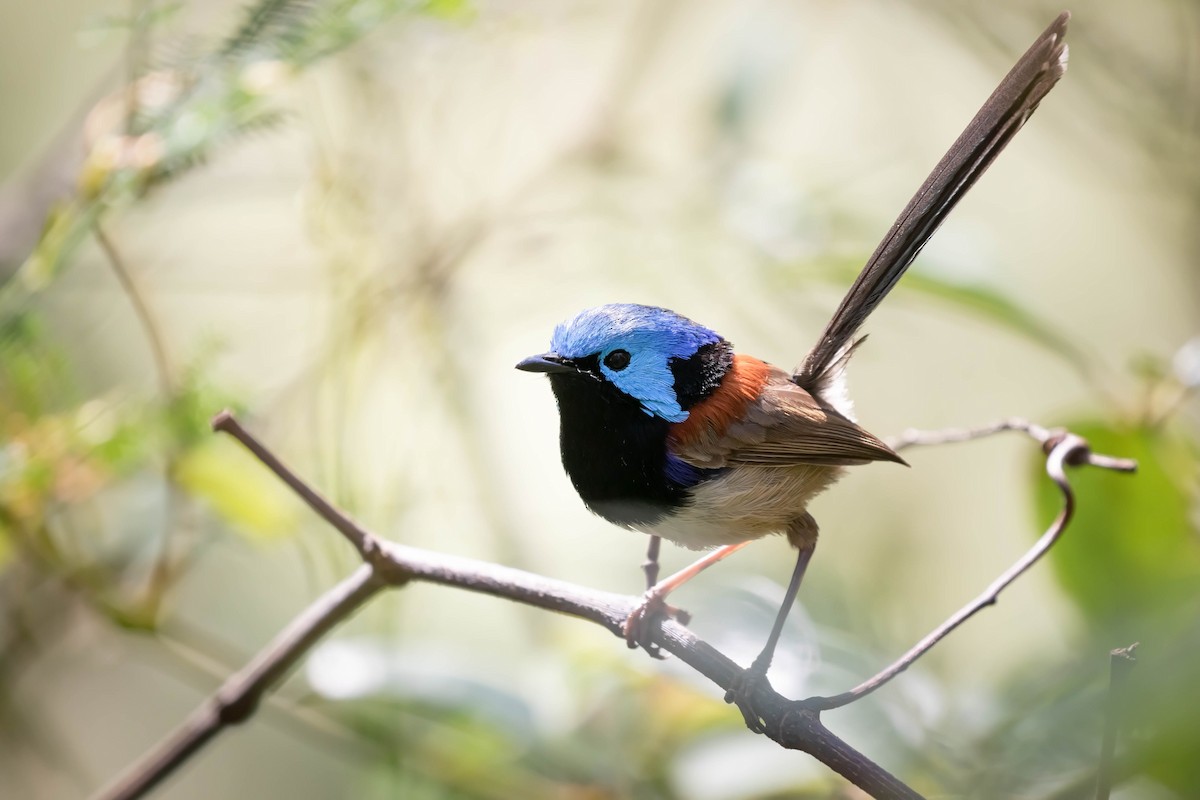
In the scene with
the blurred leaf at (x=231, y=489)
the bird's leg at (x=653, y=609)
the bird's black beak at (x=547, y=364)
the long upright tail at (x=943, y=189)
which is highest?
the long upright tail at (x=943, y=189)

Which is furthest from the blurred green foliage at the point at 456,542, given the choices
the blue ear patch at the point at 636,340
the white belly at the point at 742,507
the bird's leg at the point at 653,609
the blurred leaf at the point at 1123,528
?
the blue ear patch at the point at 636,340

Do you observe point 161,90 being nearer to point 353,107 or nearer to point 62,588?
point 353,107

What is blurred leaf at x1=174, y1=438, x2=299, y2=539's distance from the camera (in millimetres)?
1646

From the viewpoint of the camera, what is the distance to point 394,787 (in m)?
1.78

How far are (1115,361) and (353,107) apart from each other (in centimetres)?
204

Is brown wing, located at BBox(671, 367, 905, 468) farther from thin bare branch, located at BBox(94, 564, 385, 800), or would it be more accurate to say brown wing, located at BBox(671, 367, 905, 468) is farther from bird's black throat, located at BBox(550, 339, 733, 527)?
thin bare branch, located at BBox(94, 564, 385, 800)

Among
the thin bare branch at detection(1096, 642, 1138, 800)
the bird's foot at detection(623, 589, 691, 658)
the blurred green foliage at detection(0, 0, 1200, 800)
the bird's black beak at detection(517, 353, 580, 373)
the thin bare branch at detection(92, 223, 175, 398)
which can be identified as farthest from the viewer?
the thin bare branch at detection(92, 223, 175, 398)

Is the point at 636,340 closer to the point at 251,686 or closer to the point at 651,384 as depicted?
the point at 651,384

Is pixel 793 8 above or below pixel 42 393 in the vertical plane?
above

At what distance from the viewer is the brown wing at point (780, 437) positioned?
1.21 meters

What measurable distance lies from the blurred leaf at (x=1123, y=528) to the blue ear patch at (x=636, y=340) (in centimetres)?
61

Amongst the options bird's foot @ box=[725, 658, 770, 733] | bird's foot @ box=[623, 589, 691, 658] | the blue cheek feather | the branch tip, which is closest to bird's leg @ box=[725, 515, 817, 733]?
bird's foot @ box=[725, 658, 770, 733]

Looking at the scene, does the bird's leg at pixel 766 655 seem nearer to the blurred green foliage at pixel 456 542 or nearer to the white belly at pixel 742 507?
the white belly at pixel 742 507

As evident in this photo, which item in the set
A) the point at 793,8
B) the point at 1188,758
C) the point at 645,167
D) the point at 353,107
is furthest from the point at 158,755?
the point at 793,8
